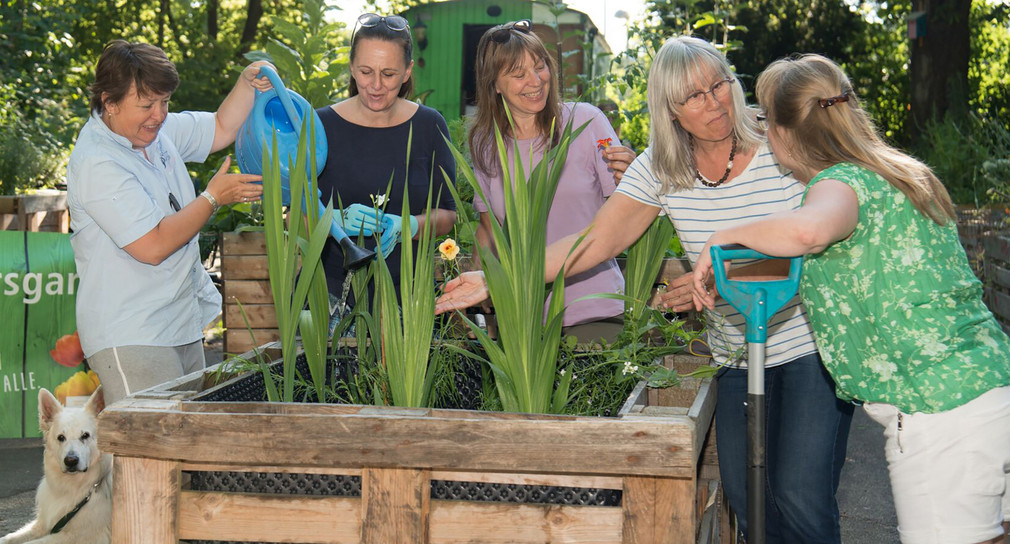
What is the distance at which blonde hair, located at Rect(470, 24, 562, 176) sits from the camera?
8.88ft

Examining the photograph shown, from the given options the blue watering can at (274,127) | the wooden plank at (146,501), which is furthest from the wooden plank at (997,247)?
the wooden plank at (146,501)

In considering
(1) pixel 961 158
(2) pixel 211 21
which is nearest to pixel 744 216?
(1) pixel 961 158

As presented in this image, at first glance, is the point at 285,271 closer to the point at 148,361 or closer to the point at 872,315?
the point at 148,361

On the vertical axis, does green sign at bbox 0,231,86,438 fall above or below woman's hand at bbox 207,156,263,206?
below

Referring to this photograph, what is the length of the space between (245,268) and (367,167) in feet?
5.96

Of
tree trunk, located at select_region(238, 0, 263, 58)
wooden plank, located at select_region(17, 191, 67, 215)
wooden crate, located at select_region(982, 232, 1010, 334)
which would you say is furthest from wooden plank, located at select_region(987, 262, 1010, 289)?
tree trunk, located at select_region(238, 0, 263, 58)

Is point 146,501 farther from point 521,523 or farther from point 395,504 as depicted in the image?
point 521,523

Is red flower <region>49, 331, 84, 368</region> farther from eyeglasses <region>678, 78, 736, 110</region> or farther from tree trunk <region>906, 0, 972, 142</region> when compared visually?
tree trunk <region>906, 0, 972, 142</region>

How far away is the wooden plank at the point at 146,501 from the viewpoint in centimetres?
173

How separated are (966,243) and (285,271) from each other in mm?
6272

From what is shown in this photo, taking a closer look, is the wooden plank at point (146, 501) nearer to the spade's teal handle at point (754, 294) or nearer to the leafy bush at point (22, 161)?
the spade's teal handle at point (754, 294)

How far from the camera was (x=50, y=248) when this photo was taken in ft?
14.1

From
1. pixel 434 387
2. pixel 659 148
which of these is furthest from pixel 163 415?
pixel 659 148

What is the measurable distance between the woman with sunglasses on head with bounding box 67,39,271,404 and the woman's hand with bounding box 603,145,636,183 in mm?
925
